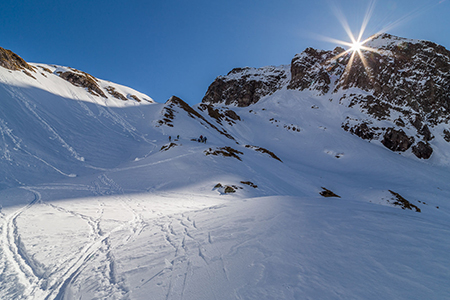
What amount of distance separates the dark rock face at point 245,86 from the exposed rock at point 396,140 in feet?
177

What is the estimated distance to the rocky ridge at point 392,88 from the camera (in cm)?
4634

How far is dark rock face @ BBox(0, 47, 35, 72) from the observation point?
1158 inches

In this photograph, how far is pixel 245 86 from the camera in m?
98.7

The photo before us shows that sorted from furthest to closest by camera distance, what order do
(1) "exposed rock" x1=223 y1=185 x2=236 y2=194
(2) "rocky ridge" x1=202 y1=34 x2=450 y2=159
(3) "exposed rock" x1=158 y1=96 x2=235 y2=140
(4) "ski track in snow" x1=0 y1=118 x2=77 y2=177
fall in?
1. (2) "rocky ridge" x1=202 y1=34 x2=450 y2=159
2. (3) "exposed rock" x1=158 y1=96 x2=235 y2=140
3. (4) "ski track in snow" x1=0 y1=118 x2=77 y2=177
4. (1) "exposed rock" x1=223 y1=185 x2=236 y2=194

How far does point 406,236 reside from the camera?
3.75m

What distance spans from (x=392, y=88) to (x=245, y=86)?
60.8 metres

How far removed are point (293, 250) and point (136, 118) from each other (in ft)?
144

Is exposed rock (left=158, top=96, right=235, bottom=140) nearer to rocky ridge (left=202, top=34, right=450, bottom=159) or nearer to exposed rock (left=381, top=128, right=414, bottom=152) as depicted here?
rocky ridge (left=202, top=34, right=450, bottom=159)

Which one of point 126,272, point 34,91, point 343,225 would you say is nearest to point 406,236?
point 343,225

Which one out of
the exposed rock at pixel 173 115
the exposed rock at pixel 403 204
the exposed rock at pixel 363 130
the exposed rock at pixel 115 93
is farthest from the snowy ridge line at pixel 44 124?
the exposed rock at pixel 363 130

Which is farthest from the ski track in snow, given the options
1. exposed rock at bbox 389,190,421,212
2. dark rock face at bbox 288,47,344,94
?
dark rock face at bbox 288,47,344,94

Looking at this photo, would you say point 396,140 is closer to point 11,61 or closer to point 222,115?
point 222,115

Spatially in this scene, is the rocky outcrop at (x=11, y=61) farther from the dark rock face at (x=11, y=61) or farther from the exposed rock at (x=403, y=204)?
the exposed rock at (x=403, y=204)

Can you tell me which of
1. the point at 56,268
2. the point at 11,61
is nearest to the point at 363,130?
the point at 56,268
